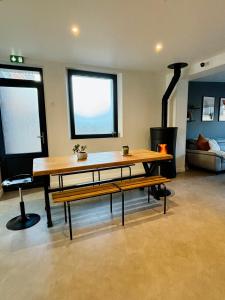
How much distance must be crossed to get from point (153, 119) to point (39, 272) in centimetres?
392

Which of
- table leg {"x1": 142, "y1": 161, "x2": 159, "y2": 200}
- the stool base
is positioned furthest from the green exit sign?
table leg {"x1": 142, "y1": 161, "x2": 159, "y2": 200}

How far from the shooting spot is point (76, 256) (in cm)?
175

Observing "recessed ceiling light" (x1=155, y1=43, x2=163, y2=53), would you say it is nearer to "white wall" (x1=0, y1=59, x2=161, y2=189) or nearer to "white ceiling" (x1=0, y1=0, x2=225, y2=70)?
"white ceiling" (x1=0, y1=0, x2=225, y2=70)

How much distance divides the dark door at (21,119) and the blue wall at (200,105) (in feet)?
13.8

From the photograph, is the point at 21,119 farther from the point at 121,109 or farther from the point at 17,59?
the point at 121,109

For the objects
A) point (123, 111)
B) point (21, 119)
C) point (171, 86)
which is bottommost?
point (21, 119)

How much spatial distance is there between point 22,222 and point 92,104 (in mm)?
2729

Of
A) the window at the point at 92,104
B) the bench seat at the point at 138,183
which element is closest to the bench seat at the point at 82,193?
the bench seat at the point at 138,183

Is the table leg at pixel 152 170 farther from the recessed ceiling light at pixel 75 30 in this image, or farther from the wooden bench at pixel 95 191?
the recessed ceiling light at pixel 75 30

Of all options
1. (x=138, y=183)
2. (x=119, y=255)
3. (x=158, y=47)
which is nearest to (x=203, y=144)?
(x=158, y=47)

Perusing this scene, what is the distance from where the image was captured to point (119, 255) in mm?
1745

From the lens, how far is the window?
3.83 meters

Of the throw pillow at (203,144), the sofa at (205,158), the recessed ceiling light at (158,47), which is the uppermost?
the recessed ceiling light at (158,47)

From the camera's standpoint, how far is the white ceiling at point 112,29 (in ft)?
6.10
